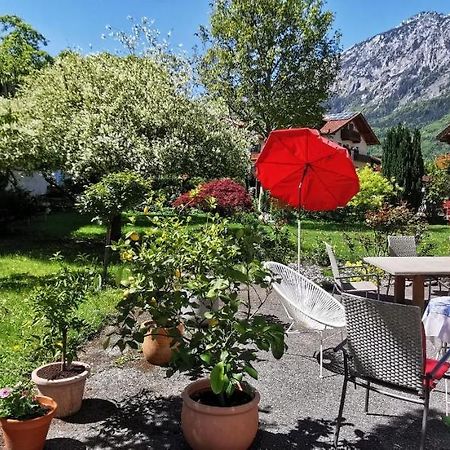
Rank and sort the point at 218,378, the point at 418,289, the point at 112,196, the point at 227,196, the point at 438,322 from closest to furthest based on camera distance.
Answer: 1. the point at 218,378
2. the point at 438,322
3. the point at 418,289
4. the point at 112,196
5. the point at 227,196

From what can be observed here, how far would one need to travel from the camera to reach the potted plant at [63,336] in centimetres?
366

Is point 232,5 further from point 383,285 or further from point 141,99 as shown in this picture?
point 383,285

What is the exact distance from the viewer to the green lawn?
15.9 feet

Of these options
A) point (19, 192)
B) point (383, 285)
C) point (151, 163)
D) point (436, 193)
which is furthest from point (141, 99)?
point (436, 193)

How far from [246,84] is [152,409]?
22.1 metres

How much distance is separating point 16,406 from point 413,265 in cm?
492

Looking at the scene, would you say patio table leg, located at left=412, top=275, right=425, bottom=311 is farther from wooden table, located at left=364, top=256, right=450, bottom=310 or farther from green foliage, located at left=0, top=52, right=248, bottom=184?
green foliage, located at left=0, top=52, right=248, bottom=184

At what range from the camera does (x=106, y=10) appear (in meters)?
15.8

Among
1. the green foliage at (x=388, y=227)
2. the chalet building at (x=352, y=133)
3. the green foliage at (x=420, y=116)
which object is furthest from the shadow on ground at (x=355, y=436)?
the green foliage at (x=420, y=116)

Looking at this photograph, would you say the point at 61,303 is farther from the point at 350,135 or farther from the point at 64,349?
the point at 350,135

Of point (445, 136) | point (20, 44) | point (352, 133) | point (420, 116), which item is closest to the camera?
point (445, 136)

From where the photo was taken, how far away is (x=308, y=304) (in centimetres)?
524

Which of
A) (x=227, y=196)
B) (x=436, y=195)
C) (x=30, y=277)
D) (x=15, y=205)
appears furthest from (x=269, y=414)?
(x=436, y=195)

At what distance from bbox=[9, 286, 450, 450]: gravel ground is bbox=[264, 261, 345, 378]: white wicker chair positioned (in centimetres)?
48
